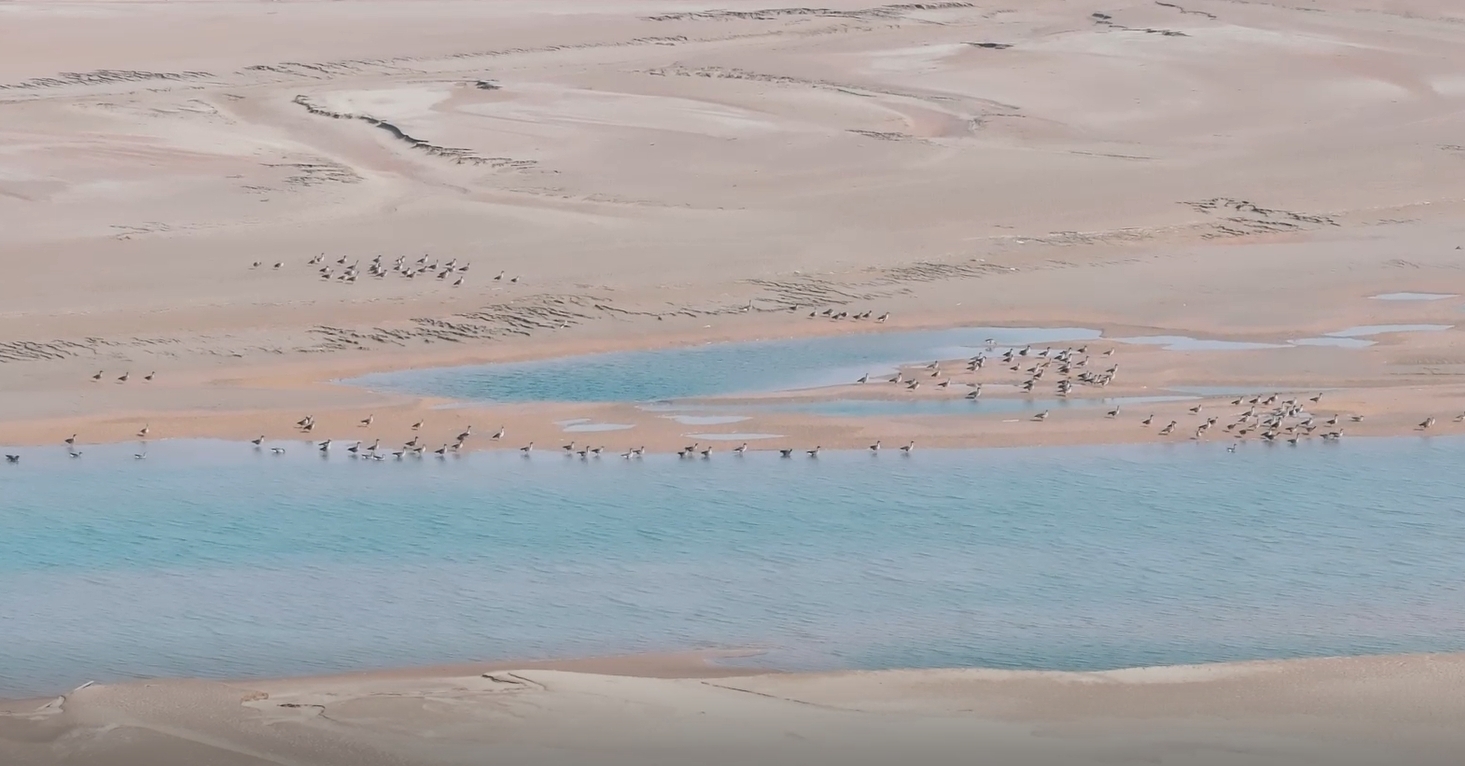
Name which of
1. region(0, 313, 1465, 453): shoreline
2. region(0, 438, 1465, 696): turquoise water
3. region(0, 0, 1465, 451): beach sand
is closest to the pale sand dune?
region(0, 438, 1465, 696): turquoise water

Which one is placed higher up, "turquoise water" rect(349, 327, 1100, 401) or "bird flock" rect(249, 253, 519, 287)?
"bird flock" rect(249, 253, 519, 287)

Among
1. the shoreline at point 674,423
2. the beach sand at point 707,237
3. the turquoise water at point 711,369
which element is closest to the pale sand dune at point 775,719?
the beach sand at point 707,237

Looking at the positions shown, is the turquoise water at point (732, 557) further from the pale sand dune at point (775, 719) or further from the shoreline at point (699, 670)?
the pale sand dune at point (775, 719)

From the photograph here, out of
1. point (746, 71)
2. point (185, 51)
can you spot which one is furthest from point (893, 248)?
point (185, 51)

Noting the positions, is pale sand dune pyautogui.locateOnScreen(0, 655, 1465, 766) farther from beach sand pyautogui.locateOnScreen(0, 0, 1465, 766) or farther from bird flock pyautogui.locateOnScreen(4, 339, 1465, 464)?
bird flock pyautogui.locateOnScreen(4, 339, 1465, 464)

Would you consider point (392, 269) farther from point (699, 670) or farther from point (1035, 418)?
point (699, 670)

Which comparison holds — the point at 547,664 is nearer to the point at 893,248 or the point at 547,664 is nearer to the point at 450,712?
the point at 450,712
